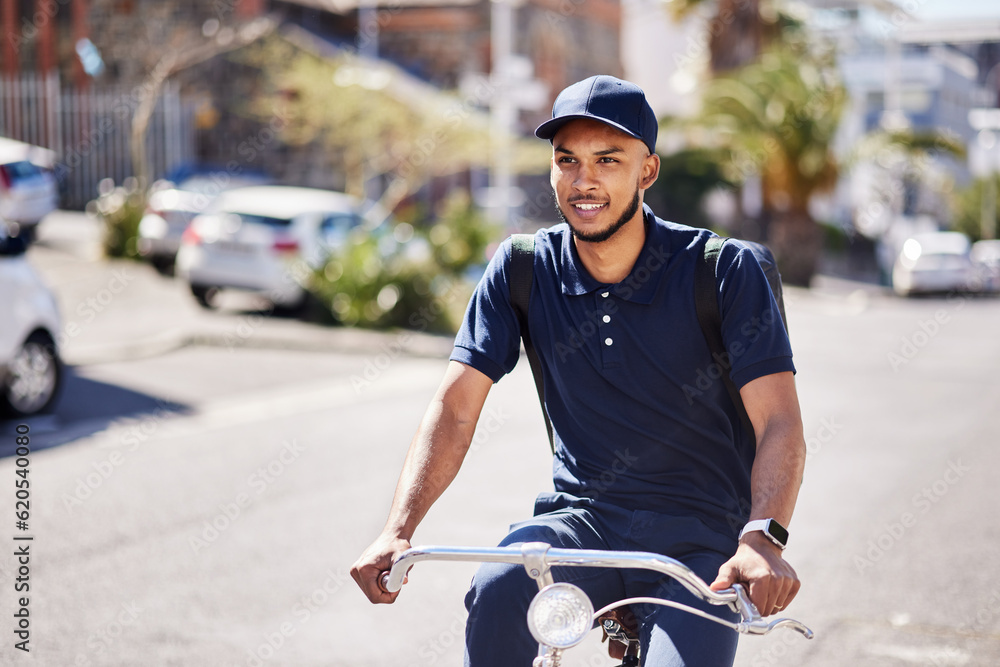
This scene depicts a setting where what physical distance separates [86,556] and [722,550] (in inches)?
174

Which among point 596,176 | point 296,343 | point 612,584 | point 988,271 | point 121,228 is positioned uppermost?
point 596,176

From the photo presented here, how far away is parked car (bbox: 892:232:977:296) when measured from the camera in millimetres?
30205

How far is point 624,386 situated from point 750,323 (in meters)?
0.32

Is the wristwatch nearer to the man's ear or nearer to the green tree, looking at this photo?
the man's ear

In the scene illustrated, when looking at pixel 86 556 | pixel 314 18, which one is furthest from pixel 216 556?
pixel 314 18

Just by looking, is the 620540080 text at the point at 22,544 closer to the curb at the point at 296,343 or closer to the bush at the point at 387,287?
the curb at the point at 296,343

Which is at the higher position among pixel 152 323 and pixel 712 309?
pixel 712 309

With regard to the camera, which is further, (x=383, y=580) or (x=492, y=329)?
(x=492, y=329)

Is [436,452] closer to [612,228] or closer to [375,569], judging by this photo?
[375,569]

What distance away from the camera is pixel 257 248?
55.5 feet

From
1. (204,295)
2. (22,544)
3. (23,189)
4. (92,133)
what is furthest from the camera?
(92,133)

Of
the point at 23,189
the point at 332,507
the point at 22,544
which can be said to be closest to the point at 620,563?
the point at 22,544

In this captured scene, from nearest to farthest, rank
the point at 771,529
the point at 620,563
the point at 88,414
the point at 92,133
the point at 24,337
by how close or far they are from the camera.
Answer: the point at 620,563 < the point at 771,529 < the point at 24,337 < the point at 88,414 < the point at 92,133

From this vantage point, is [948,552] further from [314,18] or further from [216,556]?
[314,18]
